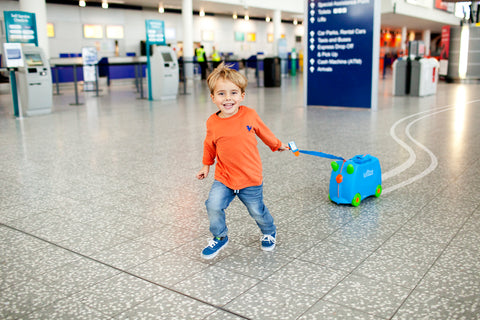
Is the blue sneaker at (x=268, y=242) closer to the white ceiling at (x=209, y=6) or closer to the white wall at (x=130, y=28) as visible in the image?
the white wall at (x=130, y=28)

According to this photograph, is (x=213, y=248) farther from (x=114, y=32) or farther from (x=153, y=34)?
(x=114, y=32)

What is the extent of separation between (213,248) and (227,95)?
2.85ft

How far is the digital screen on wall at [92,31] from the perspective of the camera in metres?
21.9

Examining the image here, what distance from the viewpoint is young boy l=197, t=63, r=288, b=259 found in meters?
2.37

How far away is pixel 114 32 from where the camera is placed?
913 inches

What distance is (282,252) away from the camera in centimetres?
264

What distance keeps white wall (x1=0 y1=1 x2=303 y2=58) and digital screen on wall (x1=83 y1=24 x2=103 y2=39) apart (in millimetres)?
147

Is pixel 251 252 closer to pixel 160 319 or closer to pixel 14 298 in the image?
pixel 160 319

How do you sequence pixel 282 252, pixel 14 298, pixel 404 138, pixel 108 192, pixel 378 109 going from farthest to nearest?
pixel 378 109
pixel 404 138
pixel 108 192
pixel 282 252
pixel 14 298

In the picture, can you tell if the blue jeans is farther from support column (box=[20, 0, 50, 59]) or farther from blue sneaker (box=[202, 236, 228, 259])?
support column (box=[20, 0, 50, 59])

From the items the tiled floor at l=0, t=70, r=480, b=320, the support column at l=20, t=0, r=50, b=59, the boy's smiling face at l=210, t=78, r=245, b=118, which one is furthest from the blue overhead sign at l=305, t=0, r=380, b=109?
the support column at l=20, t=0, r=50, b=59

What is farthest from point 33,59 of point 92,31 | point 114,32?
point 114,32

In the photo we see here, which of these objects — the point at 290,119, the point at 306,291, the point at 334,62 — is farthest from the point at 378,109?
the point at 306,291

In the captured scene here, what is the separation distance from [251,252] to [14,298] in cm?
124
